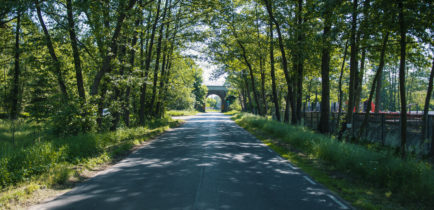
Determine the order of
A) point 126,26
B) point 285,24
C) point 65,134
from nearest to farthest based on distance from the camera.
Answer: point 65,134 → point 126,26 → point 285,24

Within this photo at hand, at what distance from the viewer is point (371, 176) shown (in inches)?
264

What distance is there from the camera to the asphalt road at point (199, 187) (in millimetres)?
4992

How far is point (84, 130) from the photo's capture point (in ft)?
35.2

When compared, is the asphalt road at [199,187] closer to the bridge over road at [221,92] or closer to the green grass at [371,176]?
the green grass at [371,176]

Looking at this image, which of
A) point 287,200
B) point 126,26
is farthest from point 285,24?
point 287,200

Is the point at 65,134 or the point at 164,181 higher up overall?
the point at 65,134

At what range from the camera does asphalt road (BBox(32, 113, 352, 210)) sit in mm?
4992

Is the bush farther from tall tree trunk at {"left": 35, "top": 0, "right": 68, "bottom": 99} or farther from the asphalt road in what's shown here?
the asphalt road

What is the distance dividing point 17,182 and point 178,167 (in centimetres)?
363

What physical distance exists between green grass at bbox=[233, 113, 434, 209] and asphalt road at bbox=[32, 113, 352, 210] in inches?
21.3

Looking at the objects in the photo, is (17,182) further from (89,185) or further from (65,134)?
(65,134)

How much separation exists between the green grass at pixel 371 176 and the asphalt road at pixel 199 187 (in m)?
0.54

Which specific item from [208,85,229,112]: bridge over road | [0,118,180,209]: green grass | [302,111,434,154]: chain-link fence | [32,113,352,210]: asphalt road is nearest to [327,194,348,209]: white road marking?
[32,113,352,210]: asphalt road

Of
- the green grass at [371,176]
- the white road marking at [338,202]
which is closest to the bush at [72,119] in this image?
the green grass at [371,176]
